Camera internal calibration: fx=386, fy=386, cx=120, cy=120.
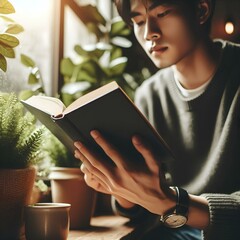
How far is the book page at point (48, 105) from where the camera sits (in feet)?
3.71

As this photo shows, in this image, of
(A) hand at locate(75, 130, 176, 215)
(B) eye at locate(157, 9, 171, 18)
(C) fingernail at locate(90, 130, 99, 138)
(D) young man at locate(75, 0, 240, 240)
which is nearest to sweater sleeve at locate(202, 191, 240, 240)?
(D) young man at locate(75, 0, 240, 240)

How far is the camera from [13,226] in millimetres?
1174

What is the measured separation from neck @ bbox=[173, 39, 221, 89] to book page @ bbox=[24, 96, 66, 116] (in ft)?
2.72

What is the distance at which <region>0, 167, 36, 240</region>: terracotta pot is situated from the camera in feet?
3.68

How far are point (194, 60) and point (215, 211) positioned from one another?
78 centimetres

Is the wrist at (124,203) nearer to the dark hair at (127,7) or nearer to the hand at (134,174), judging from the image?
the hand at (134,174)

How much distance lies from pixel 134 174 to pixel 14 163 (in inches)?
14.7

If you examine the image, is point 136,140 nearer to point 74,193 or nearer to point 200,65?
point 74,193

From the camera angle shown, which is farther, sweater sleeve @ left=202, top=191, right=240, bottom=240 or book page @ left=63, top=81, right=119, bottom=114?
sweater sleeve @ left=202, top=191, right=240, bottom=240

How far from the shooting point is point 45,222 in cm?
112

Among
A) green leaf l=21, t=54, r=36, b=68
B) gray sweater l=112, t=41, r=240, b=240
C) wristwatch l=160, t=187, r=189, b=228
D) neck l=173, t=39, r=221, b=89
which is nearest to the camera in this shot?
wristwatch l=160, t=187, r=189, b=228

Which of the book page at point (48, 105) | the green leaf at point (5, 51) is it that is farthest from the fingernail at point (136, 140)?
the green leaf at point (5, 51)

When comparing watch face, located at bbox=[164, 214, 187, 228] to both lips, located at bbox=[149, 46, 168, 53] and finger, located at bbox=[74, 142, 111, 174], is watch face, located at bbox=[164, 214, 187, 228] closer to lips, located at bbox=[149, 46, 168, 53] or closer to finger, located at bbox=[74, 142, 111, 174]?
finger, located at bbox=[74, 142, 111, 174]

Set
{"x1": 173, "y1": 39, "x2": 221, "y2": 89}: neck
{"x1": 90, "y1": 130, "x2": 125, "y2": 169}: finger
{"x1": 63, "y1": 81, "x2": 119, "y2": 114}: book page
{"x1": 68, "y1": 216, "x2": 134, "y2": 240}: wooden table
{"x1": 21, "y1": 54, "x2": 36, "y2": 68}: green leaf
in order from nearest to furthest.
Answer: {"x1": 63, "y1": 81, "x2": 119, "y2": 114}: book page, {"x1": 90, "y1": 130, "x2": 125, "y2": 169}: finger, {"x1": 68, "y1": 216, "x2": 134, "y2": 240}: wooden table, {"x1": 21, "y1": 54, "x2": 36, "y2": 68}: green leaf, {"x1": 173, "y1": 39, "x2": 221, "y2": 89}: neck
